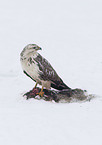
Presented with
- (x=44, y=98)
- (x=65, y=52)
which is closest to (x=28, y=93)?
(x=44, y=98)

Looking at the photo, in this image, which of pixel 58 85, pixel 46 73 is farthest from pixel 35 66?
pixel 58 85

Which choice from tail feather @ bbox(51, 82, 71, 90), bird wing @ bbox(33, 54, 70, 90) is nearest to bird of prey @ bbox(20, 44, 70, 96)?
bird wing @ bbox(33, 54, 70, 90)

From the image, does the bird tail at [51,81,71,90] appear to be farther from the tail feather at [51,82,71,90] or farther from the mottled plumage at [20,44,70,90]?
the mottled plumage at [20,44,70,90]

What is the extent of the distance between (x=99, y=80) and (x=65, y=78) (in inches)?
Result: 50.2

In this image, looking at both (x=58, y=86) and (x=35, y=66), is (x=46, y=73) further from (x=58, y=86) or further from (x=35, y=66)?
(x=58, y=86)

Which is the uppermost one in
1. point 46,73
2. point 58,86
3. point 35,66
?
point 35,66

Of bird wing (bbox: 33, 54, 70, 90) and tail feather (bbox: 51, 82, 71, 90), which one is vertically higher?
bird wing (bbox: 33, 54, 70, 90)

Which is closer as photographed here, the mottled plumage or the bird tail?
the mottled plumage

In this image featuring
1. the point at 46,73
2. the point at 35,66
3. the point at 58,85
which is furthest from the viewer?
the point at 58,85

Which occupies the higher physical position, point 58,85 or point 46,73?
point 46,73

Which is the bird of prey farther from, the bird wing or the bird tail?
the bird tail

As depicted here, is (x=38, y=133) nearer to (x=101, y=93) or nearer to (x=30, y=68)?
(x=30, y=68)

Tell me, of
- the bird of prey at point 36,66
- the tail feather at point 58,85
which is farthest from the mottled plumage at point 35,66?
the tail feather at point 58,85

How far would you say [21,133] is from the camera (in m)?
5.17
